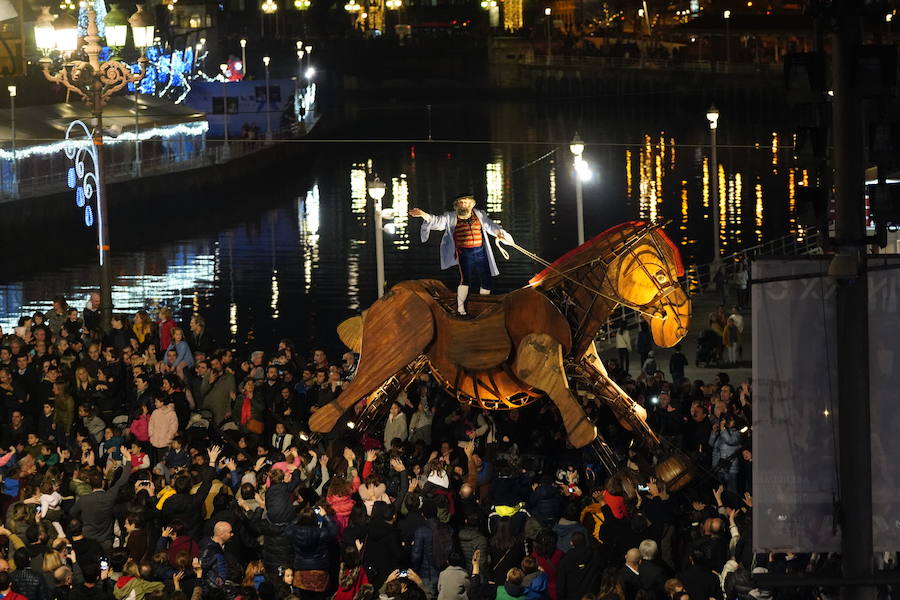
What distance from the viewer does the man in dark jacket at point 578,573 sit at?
13047 millimetres

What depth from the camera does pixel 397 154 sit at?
310 feet

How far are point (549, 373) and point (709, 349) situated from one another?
9.42 m

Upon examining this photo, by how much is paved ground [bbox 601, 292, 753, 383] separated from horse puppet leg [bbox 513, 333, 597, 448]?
27.6 feet

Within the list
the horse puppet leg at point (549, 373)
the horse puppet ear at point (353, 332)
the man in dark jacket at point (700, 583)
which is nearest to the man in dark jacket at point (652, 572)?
the man in dark jacket at point (700, 583)

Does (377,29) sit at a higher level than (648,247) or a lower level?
higher

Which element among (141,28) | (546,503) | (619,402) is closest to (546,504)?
(546,503)

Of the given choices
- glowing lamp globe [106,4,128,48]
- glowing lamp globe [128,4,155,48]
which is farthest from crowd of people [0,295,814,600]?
glowing lamp globe [128,4,155,48]

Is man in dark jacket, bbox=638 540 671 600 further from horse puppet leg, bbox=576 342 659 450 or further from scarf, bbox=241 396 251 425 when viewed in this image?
scarf, bbox=241 396 251 425

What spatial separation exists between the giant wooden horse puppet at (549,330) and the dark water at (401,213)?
21.1 metres

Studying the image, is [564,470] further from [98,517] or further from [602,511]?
[98,517]

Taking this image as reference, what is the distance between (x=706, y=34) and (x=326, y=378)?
116 metres

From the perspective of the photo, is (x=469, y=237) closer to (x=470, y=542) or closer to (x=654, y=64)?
(x=470, y=542)

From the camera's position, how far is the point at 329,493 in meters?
15.8

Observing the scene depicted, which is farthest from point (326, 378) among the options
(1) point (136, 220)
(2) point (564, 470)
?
(1) point (136, 220)
